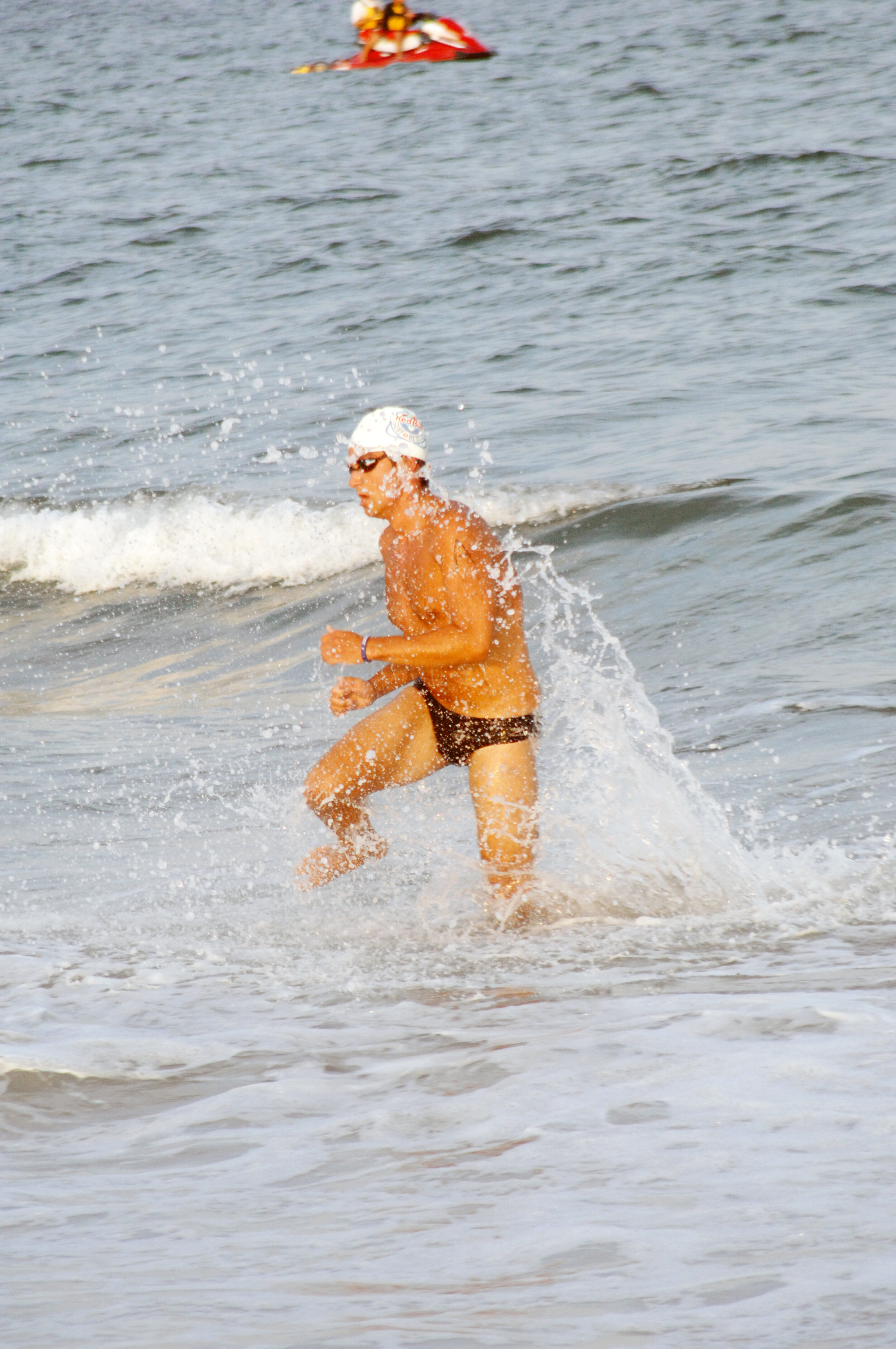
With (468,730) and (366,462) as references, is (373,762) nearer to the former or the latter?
(468,730)

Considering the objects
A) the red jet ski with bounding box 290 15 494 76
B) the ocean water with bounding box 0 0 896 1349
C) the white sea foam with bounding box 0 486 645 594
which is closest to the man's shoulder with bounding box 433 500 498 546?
the ocean water with bounding box 0 0 896 1349

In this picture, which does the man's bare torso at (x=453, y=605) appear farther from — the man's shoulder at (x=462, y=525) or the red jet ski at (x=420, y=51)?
the red jet ski at (x=420, y=51)

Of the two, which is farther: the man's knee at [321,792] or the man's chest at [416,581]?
the man's knee at [321,792]

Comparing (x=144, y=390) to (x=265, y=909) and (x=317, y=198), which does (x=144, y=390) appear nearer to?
(x=317, y=198)

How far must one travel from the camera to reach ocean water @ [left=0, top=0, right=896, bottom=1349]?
2.91 metres

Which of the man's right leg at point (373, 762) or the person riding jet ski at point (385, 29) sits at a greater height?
the person riding jet ski at point (385, 29)

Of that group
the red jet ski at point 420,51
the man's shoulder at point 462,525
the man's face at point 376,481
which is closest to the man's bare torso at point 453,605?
the man's shoulder at point 462,525

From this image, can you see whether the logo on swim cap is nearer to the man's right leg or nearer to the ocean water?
the man's right leg

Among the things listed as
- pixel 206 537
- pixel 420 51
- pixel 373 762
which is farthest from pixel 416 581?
pixel 420 51

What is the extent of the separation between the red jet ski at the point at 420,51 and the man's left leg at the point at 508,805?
31133 millimetres

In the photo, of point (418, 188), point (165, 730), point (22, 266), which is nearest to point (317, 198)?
point (418, 188)

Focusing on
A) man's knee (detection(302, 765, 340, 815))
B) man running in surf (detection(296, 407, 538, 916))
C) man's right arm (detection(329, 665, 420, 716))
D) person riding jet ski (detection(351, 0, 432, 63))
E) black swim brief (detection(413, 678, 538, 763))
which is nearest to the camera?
man's right arm (detection(329, 665, 420, 716))

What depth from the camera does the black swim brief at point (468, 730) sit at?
5.20 meters

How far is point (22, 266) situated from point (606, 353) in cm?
1170
